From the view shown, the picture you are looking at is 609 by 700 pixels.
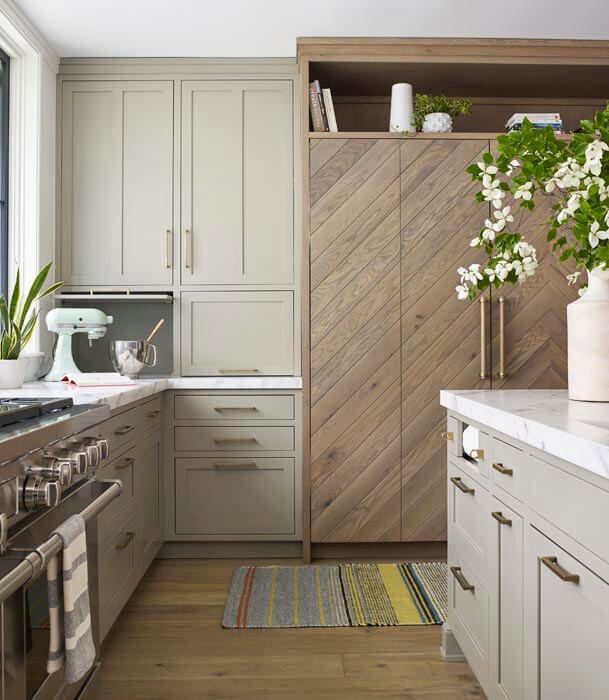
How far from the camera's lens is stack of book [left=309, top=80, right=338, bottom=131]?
10.4 feet

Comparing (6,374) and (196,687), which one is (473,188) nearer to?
(6,374)

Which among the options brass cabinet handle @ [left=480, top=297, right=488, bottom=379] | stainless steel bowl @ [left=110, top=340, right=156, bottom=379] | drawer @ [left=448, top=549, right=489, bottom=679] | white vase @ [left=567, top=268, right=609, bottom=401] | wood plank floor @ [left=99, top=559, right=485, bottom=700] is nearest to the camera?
white vase @ [left=567, top=268, right=609, bottom=401]

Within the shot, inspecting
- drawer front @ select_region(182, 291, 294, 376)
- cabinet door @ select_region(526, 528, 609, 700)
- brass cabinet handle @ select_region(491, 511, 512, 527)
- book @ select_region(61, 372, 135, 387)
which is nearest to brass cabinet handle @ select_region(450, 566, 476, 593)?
brass cabinet handle @ select_region(491, 511, 512, 527)

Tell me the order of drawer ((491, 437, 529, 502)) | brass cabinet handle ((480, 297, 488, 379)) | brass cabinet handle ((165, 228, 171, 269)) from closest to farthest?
1. drawer ((491, 437, 529, 502))
2. brass cabinet handle ((480, 297, 488, 379))
3. brass cabinet handle ((165, 228, 171, 269))

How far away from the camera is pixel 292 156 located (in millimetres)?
3443

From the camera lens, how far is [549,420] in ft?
4.36

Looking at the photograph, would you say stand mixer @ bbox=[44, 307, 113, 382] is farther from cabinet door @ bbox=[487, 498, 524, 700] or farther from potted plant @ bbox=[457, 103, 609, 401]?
cabinet door @ bbox=[487, 498, 524, 700]

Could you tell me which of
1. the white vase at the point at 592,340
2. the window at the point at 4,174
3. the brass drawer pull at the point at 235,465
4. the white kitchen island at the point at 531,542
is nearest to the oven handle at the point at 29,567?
the white kitchen island at the point at 531,542

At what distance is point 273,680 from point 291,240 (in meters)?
2.14

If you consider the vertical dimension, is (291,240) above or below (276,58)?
below

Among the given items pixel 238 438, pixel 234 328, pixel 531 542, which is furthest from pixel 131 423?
pixel 531 542

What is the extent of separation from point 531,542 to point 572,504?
0.82 ft

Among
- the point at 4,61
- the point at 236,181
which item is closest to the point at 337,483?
the point at 236,181

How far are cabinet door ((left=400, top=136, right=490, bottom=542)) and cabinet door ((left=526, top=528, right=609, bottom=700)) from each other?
5.76ft
